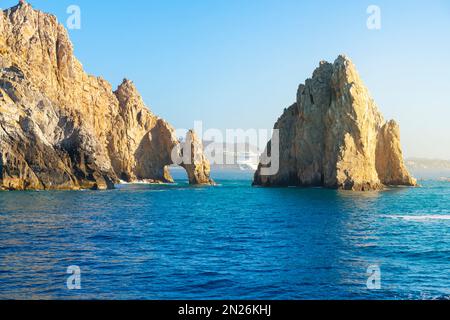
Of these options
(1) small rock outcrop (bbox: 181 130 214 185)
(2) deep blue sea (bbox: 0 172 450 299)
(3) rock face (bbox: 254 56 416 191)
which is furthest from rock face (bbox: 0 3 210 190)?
(2) deep blue sea (bbox: 0 172 450 299)

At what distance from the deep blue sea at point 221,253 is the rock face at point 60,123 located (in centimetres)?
3348

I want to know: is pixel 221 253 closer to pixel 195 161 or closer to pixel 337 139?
pixel 337 139

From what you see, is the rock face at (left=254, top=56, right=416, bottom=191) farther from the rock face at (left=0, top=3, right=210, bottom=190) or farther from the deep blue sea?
the deep blue sea

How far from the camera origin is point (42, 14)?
130000mm

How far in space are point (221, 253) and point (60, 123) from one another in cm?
8504

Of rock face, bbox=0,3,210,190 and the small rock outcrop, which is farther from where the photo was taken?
the small rock outcrop

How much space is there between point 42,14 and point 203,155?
60612mm

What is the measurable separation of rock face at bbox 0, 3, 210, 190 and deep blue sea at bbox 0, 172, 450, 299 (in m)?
33.5

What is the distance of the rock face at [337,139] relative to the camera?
117 metres

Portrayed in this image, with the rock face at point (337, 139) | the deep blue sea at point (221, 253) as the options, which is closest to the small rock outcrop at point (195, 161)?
the rock face at point (337, 139)

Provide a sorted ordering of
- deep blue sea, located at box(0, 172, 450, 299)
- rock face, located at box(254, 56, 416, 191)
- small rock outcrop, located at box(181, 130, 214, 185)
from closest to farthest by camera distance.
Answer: deep blue sea, located at box(0, 172, 450, 299) → rock face, located at box(254, 56, 416, 191) → small rock outcrop, located at box(181, 130, 214, 185)

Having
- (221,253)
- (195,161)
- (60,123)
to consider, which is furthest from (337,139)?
(221,253)

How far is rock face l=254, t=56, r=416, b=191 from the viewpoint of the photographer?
117m

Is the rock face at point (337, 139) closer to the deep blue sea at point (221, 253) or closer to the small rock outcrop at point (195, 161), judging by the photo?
the small rock outcrop at point (195, 161)
